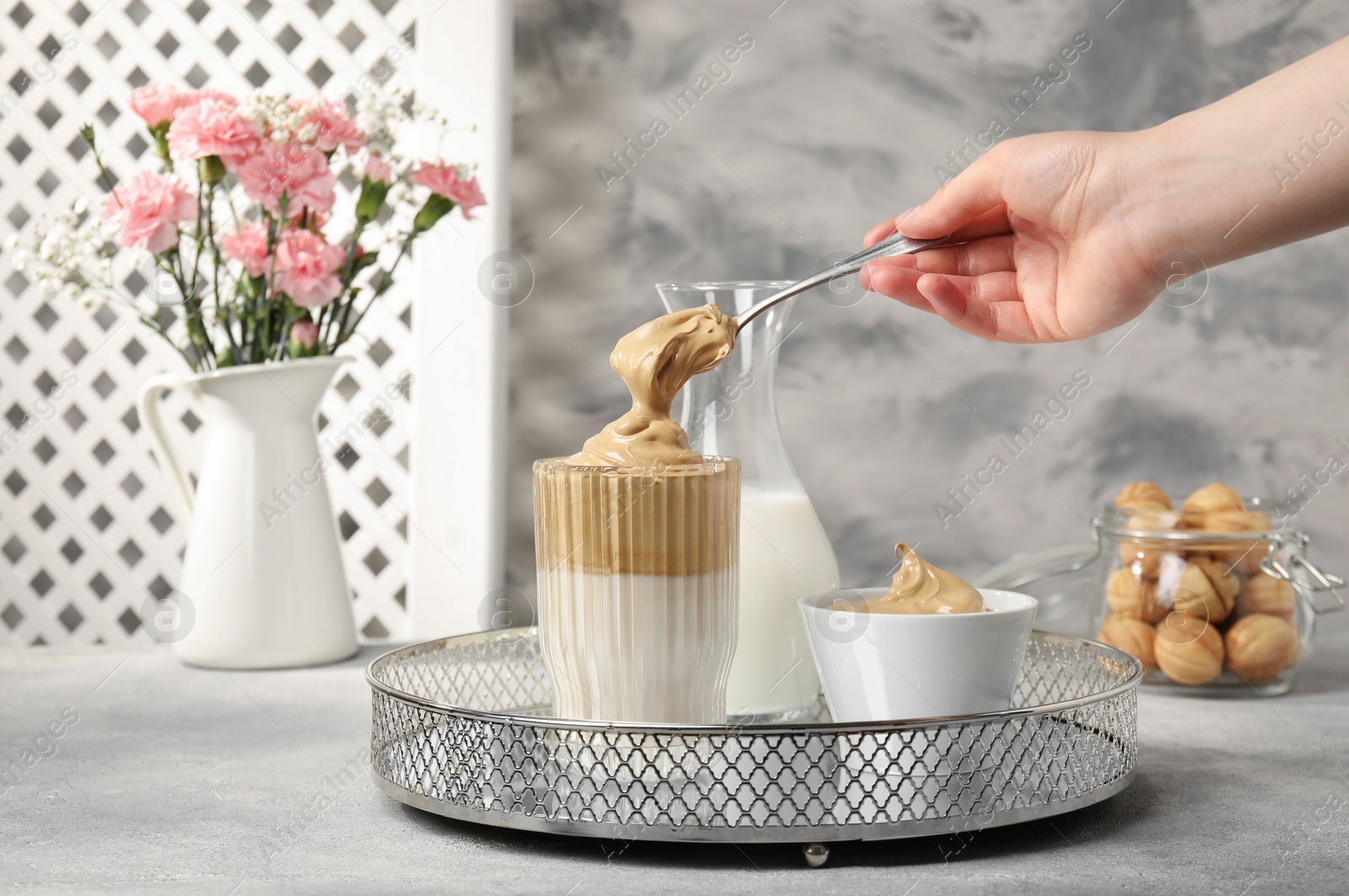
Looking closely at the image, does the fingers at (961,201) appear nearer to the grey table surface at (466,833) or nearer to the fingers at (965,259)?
the fingers at (965,259)

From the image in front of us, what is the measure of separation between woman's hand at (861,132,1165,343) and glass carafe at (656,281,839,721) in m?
0.15

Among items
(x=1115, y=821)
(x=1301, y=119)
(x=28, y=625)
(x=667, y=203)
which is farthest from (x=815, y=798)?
(x=28, y=625)

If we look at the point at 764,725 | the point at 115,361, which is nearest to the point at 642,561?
the point at 764,725

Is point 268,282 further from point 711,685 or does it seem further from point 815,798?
point 815,798

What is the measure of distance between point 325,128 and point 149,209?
16 centimetres

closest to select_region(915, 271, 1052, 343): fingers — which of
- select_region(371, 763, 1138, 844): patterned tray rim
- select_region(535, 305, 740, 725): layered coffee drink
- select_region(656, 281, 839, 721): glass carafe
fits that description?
select_region(656, 281, 839, 721): glass carafe

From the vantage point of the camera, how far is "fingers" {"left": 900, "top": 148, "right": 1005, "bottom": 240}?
811 millimetres

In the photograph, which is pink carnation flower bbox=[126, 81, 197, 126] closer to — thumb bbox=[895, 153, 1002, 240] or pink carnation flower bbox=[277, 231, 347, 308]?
pink carnation flower bbox=[277, 231, 347, 308]

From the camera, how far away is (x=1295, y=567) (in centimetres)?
106

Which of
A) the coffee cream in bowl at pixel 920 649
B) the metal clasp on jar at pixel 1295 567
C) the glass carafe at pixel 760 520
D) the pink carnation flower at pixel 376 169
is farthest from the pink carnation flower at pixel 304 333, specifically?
the metal clasp on jar at pixel 1295 567

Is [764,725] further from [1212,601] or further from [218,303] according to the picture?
[218,303]

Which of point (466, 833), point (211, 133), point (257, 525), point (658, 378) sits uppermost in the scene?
point (211, 133)

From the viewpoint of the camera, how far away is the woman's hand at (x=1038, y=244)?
0.78 meters

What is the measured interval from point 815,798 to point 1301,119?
1.45ft
